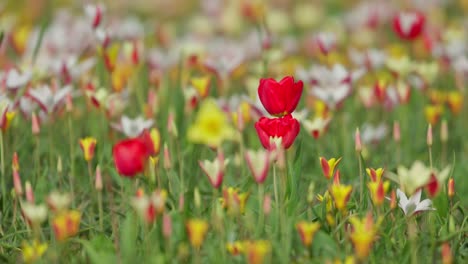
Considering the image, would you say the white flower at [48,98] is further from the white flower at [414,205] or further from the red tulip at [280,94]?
the white flower at [414,205]

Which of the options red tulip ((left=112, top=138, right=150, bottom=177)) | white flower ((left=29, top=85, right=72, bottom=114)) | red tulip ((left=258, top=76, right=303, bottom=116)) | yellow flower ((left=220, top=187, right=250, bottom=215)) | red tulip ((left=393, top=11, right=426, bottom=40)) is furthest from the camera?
red tulip ((left=393, top=11, right=426, bottom=40))

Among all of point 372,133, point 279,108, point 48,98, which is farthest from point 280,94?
point 372,133

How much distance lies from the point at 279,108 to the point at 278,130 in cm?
7

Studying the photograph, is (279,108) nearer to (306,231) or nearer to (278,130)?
(278,130)

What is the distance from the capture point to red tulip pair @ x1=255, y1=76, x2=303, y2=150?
2.89 metres

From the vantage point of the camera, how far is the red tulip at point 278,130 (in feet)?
9.53

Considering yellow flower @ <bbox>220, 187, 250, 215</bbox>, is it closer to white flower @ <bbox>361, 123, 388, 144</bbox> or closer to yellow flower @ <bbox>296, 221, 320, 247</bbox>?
yellow flower @ <bbox>296, 221, 320, 247</bbox>

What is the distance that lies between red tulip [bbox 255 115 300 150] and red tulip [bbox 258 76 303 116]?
0.12ft

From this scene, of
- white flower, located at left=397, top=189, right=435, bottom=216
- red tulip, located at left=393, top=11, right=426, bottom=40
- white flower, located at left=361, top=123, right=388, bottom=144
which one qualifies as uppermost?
red tulip, located at left=393, top=11, right=426, bottom=40

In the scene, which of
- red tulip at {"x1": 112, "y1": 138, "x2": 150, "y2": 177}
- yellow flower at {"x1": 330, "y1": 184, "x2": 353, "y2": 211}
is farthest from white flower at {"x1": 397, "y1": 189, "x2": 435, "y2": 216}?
red tulip at {"x1": 112, "y1": 138, "x2": 150, "y2": 177}

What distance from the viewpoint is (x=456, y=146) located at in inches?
197

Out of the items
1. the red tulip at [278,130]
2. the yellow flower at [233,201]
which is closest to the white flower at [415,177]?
the red tulip at [278,130]

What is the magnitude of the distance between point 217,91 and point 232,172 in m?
1.26

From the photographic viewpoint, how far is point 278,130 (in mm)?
2908
